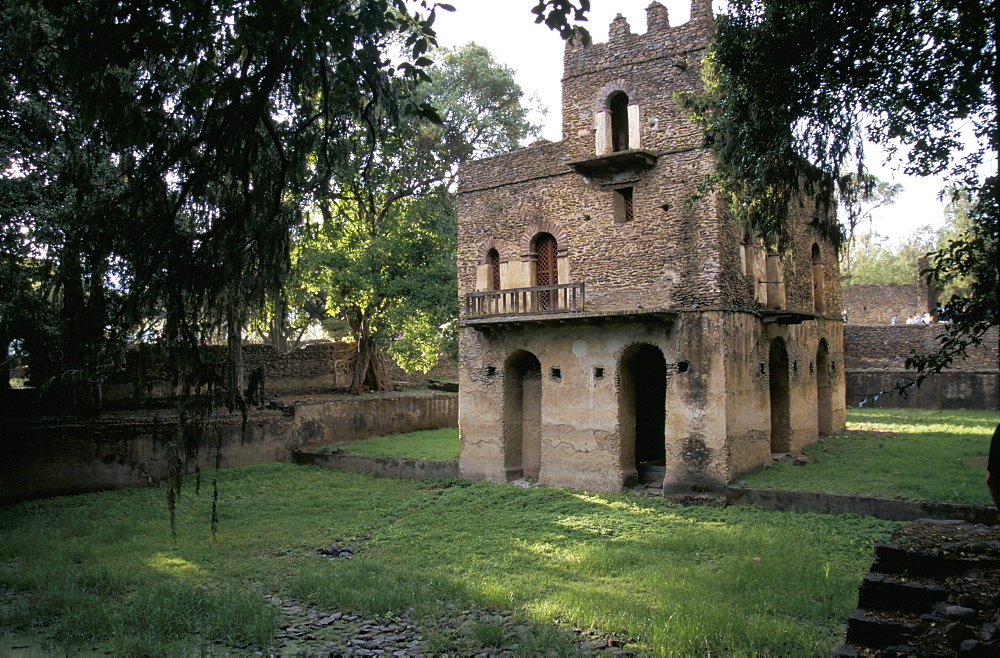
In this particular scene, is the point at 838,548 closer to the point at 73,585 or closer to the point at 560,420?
the point at 560,420

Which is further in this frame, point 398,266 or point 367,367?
point 367,367

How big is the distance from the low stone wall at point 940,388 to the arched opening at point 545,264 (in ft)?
44.6

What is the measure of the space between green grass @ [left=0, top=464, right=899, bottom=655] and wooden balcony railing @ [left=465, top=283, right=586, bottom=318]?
13.4 ft

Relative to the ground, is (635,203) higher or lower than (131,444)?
higher

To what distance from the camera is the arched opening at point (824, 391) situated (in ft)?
67.4

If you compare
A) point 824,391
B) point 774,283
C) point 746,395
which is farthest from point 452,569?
point 824,391

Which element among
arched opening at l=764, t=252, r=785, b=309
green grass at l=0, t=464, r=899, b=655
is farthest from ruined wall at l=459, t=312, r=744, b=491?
arched opening at l=764, t=252, r=785, b=309

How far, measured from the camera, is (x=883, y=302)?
3822cm

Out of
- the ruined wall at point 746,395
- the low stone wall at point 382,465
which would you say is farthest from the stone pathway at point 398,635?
the low stone wall at point 382,465

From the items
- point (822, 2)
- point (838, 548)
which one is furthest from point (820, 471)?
point (822, 2)

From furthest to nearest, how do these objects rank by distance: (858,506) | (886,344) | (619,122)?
(886,344), (619,122), (858,506)

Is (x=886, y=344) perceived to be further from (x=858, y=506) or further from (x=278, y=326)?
(x=278, y=326)

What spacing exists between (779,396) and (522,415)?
20.6 feet

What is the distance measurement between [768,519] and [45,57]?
1434 cm
